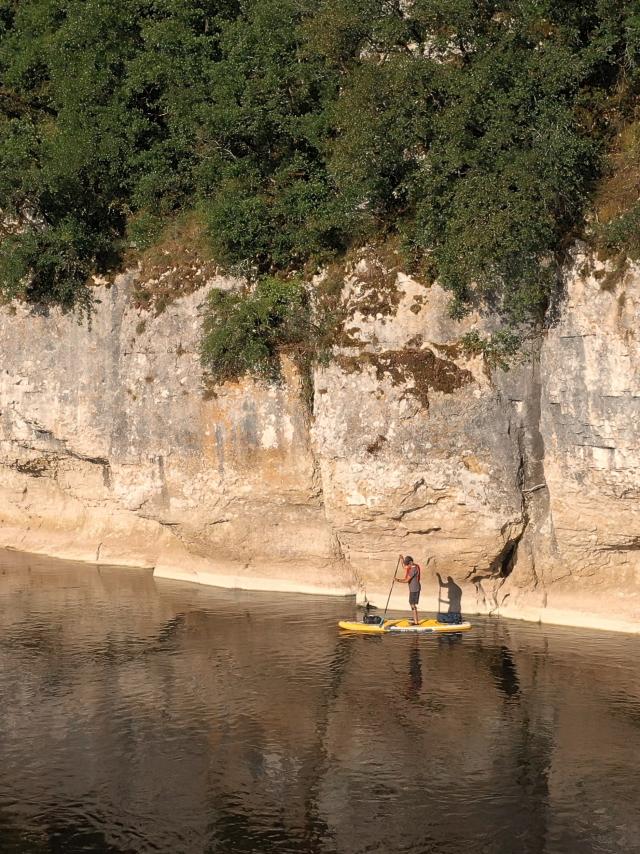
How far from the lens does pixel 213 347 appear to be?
30.9 metres

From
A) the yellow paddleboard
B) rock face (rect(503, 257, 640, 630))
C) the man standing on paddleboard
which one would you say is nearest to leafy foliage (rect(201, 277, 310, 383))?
the man standing on paddleboard

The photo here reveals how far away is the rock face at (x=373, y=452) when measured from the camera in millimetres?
26531

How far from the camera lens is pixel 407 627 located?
27516 millimetres

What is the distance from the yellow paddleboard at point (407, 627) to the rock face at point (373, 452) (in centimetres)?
166

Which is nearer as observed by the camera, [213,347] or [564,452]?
[564,452]

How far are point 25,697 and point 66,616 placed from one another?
6.33 m

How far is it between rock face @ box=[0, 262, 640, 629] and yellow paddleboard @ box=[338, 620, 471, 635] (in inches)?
65.3

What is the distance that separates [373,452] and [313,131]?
10690mm

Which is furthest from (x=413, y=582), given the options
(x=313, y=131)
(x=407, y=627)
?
(x=313, y=131)

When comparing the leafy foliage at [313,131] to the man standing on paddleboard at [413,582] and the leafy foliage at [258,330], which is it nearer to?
the leafy foliage at [258,330]

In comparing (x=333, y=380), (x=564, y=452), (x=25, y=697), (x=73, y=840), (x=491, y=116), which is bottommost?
(x=73, y=840)

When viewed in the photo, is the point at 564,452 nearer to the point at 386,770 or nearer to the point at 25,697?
the point at 386,770

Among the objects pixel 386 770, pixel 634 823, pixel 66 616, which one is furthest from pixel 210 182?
pixel 634 823

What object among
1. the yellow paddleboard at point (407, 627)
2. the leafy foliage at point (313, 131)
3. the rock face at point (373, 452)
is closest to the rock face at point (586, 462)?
the rock face at point (373, 452)
